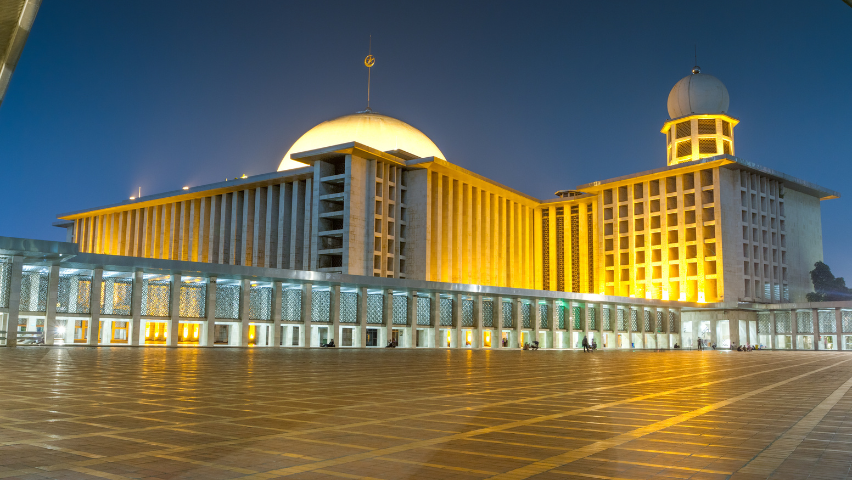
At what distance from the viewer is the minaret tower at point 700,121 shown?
77312 mm

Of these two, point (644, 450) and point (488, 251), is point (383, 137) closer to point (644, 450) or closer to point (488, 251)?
Result: point (488, 251)

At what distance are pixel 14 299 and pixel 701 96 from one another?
70.2m

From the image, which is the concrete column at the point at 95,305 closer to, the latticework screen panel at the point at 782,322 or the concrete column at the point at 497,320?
the concrete column at the point at 497,320

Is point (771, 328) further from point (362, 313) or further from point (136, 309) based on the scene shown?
point (136, 309)

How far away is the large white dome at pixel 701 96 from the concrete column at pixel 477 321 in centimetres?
4032

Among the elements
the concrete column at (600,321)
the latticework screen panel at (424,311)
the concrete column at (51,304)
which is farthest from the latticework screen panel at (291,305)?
the concrete column at (600,321)

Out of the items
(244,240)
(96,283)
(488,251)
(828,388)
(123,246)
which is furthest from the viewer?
(123,246)

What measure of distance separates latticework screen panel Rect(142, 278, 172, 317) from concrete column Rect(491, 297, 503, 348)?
80.6 feet

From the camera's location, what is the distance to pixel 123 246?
265ft

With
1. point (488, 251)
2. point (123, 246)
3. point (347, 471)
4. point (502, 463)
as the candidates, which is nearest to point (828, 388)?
point (502, 463)

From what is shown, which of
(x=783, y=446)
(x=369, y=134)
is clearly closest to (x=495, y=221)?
(x=369, y=134)

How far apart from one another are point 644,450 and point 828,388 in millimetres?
10293

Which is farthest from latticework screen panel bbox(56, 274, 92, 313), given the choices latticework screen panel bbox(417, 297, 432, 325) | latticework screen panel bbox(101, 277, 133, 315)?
latticework screen panel bbox(417, 297, 432, 325)

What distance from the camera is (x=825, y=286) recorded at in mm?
77500
